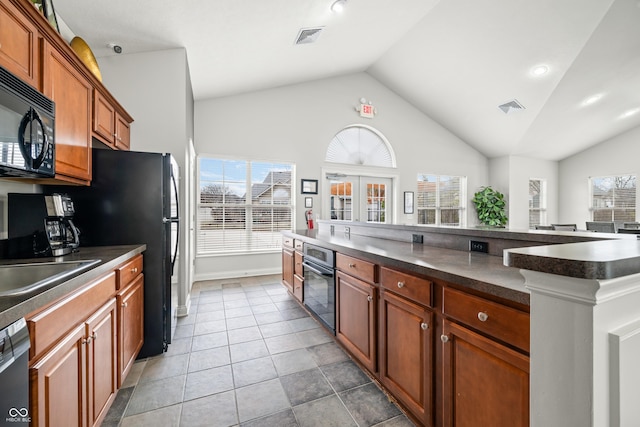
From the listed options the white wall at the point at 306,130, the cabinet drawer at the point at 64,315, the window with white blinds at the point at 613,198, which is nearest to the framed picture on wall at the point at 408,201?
the white wall at the point at 306,130

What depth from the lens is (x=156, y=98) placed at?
304 cm

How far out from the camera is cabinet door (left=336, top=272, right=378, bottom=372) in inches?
70.6

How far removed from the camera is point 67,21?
242 centimetres

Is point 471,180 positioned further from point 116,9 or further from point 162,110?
point 116,9

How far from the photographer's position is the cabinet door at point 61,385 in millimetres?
917

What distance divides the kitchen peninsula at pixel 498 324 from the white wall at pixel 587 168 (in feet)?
24.8

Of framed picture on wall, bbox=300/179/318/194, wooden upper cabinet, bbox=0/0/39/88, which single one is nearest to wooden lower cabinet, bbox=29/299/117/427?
wooden upper cabinet, bbox=0/0/39/88

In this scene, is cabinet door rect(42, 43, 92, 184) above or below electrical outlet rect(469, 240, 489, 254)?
above

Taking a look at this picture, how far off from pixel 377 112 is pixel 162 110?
171 inches

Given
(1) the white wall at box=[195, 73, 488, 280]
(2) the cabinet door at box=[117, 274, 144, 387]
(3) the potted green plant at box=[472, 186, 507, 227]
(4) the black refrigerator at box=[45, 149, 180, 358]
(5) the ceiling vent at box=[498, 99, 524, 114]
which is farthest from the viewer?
(3) the potted green plant at box=[472, 186, 507, 227]

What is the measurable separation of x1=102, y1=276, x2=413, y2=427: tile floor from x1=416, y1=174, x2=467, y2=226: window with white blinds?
15.4 feet

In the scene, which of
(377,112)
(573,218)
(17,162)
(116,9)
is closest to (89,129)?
(17,162)

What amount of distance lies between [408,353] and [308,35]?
3.71 metres

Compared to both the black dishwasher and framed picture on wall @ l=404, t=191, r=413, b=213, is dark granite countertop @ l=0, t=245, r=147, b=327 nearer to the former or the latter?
the black dishwasher
